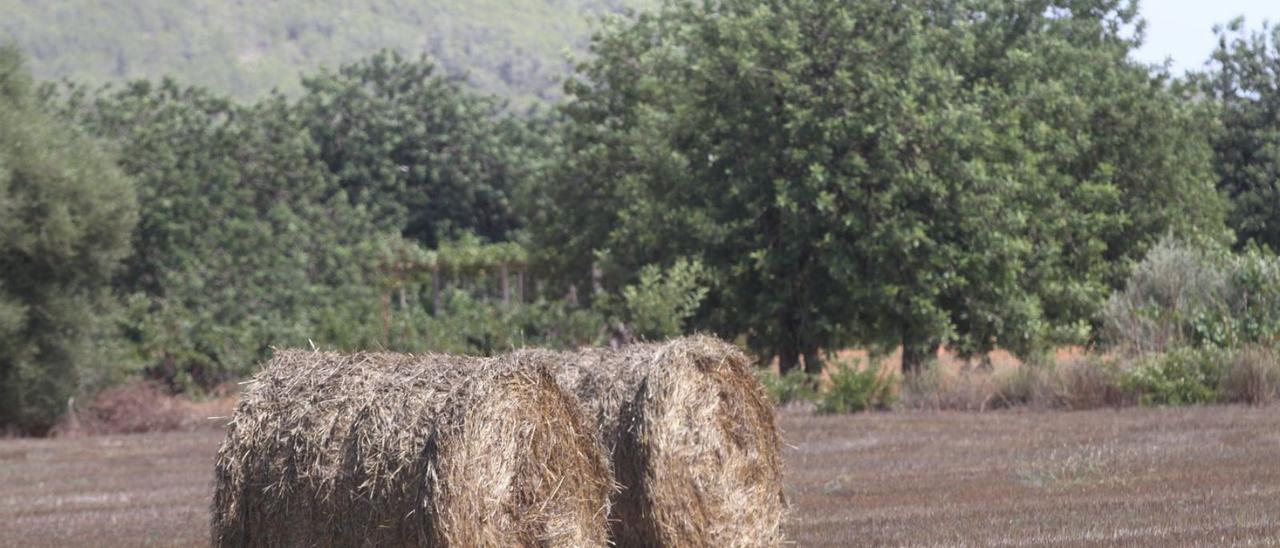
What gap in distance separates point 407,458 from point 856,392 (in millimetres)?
16700

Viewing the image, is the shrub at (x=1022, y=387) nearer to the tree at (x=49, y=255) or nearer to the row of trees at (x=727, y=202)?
the row of trees at (x=727, y=202)

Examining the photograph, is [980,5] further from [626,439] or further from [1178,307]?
[626,439]

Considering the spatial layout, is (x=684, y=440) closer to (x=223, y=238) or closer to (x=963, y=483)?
(x=963, y=483)

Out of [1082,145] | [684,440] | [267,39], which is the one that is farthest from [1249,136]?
[267,39]

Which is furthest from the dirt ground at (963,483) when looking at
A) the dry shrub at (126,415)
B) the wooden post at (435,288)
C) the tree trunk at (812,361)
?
the wooden post at (435,288)

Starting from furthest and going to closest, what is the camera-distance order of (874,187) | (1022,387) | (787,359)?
1. (787,359)
2. (874,187)
3. (1022,387)

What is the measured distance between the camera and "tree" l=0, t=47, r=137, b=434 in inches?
1219

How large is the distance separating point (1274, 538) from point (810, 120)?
747 inches

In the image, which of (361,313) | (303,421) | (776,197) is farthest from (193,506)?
(361,313)

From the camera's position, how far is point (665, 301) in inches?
1142

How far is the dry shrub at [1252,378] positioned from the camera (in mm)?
23297

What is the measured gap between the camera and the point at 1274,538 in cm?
1126

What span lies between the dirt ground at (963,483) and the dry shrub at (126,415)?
5.55 meters

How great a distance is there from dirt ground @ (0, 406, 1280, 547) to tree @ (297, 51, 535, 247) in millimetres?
33533
